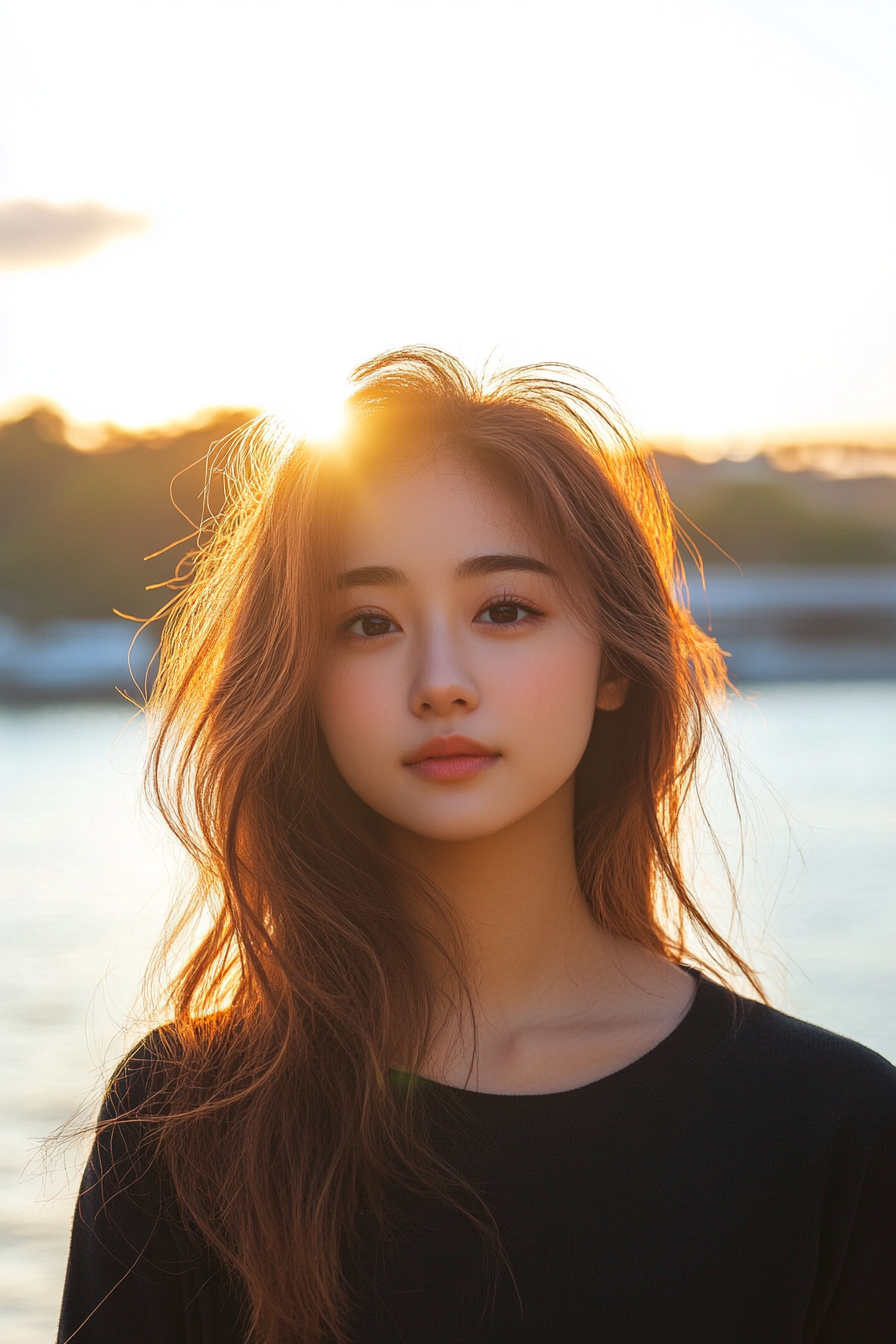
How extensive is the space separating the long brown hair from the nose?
0.20 meters

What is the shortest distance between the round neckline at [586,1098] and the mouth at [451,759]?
1.56ft

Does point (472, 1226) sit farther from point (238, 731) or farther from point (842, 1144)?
point (238, 731)

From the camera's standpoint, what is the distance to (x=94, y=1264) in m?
1.86

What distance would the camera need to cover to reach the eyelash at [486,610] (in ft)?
6.26

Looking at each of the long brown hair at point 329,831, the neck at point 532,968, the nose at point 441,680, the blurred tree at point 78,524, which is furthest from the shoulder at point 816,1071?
the blurred tree at point 78,524

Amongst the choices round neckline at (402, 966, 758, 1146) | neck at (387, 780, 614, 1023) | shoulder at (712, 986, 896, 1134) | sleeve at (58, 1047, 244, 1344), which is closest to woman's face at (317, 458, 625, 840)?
neck at (387, 780, 614, 1023)

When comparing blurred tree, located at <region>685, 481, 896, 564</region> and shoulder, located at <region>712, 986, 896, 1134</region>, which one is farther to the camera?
blurred tree, located at <region>685, 481, 896, 564</region>

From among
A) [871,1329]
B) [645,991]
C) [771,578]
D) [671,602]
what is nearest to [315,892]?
[645,991]

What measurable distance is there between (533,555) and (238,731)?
542 mm

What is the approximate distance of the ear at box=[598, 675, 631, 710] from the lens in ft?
6.99

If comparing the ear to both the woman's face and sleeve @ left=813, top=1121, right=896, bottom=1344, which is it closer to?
the woman's face

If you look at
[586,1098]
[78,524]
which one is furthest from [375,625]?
[78,524]

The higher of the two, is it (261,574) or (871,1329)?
(261,574)

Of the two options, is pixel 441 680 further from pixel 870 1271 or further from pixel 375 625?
pixel 870 1271
